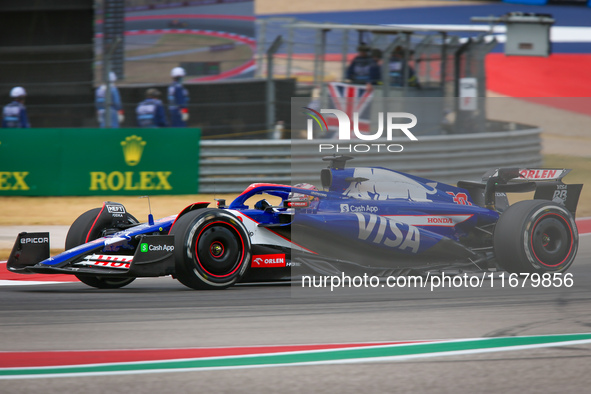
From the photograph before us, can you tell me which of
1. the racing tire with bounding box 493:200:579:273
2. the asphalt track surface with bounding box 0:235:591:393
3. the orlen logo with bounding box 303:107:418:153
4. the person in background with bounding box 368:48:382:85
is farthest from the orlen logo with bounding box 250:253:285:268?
the person in background with bounding box 368:48:382:85

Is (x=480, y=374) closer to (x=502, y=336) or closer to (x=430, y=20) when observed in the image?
(x=502, y=336)

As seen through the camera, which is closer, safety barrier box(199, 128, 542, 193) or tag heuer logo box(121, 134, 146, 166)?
safety barrier box(199, 128, 542, 193)

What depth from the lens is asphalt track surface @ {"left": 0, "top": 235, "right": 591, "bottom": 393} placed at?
3817 millimetres

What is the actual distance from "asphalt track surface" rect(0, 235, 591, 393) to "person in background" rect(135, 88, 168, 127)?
5.95 m

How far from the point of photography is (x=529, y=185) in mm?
6781

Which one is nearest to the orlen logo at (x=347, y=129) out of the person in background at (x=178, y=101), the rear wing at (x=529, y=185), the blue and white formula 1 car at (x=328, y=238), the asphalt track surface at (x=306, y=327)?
the blue and white formula 1 car at (x=328, y=238)

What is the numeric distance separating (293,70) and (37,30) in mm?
4063

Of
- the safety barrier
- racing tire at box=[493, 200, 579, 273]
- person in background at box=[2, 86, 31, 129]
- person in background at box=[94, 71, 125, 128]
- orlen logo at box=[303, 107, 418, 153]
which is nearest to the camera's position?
orlen logo at box=[303, 107, 418, 153]

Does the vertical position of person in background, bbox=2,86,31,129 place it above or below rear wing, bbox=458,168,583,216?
above

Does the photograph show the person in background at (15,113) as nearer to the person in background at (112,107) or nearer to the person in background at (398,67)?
the person in background at (112,107)

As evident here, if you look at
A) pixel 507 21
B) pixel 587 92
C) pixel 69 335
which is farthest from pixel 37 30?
pixel 587 92

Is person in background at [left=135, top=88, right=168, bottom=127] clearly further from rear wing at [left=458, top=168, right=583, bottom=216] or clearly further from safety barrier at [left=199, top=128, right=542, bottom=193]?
rear wing at [left=458, top=168, right=583, bottom=216]

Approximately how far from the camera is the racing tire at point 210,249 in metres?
5.77

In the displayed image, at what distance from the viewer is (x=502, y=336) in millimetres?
4695
